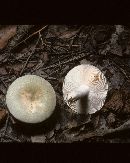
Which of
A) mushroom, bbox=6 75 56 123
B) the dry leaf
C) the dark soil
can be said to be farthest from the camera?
the dry leaf

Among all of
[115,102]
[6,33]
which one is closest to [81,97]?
[115,102]

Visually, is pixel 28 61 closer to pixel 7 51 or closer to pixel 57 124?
pixel 7 51

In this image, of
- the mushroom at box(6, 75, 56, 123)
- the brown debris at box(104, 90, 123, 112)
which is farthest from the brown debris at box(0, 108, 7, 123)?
the brown debris at box(104, 90, 123, 112)

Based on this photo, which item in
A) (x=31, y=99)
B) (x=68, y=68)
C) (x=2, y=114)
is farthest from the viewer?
(x=68, y=68)

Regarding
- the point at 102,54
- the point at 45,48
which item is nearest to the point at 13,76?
the point at 45,48

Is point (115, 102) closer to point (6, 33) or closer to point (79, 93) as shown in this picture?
point (79, 93)

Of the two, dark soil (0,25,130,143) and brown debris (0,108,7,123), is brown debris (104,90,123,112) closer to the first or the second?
dark soil (0,25,130,143)
